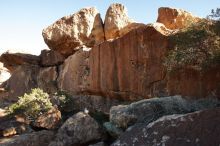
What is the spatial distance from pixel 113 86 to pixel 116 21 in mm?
7102

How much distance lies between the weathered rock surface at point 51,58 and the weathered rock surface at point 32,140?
46.5ft

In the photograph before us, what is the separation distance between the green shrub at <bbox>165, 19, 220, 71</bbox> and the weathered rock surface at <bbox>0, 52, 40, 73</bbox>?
58.6ft

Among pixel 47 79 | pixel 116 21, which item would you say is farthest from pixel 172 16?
pixel 47 79

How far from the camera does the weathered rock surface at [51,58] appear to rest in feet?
102

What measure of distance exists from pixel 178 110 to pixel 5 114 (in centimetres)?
1136

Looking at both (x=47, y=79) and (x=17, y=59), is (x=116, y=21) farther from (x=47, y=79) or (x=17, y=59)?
(x=17, y=59)

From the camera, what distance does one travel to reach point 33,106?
21.1m

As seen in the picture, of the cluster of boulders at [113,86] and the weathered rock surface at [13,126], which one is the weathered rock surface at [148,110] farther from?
the weathered rock surface at [13,126]

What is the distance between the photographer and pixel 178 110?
14.8 metres

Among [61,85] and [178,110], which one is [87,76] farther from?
[178,110]

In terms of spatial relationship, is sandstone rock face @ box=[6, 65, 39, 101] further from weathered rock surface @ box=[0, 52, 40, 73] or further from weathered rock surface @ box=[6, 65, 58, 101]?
weathered rock surface @ box=[0, 52, 40, 73]

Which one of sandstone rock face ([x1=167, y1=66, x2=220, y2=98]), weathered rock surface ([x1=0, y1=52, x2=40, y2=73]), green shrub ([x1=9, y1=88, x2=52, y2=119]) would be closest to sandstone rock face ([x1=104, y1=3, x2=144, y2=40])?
weathered rock surface ([x1=0, y1=52, x2=40, y2=73])

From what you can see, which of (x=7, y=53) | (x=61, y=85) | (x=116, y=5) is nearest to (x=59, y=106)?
(x=61, y=85)

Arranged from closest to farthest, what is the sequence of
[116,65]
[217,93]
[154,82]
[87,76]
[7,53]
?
[217,93], [154,82], [116,65], [87,76], [7,53]
